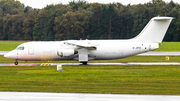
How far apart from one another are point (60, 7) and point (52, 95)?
110 metres

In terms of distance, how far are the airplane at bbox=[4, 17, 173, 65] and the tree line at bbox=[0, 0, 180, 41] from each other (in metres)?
65.2

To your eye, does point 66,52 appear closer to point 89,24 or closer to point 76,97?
point 76,97

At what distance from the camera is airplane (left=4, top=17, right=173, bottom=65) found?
30.9 meters

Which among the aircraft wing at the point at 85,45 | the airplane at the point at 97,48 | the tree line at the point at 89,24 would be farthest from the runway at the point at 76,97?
the tree line at the point at 89,24

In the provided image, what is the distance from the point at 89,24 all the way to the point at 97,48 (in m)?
70.3

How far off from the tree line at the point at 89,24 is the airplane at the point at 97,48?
65158 mm

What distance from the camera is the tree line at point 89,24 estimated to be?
99.2m

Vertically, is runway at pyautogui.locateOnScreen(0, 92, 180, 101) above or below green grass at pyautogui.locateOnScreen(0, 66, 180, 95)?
below

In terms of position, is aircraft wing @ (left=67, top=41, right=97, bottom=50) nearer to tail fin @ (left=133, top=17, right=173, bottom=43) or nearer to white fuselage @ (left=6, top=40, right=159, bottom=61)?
white fuselage @ (left=6, top=40, right=159, bottom=61)

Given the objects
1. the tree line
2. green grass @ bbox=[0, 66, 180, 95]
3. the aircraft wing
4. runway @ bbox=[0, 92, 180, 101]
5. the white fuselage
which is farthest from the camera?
the tree line

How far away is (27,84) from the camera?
18.7 m

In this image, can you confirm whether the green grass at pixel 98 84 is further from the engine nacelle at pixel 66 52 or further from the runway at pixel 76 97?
the engine nacelle at pixel 66 52

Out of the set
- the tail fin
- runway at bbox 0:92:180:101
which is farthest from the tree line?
runway at bbox 0:92:180:101

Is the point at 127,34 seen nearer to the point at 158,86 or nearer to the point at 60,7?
the point at 60,7
